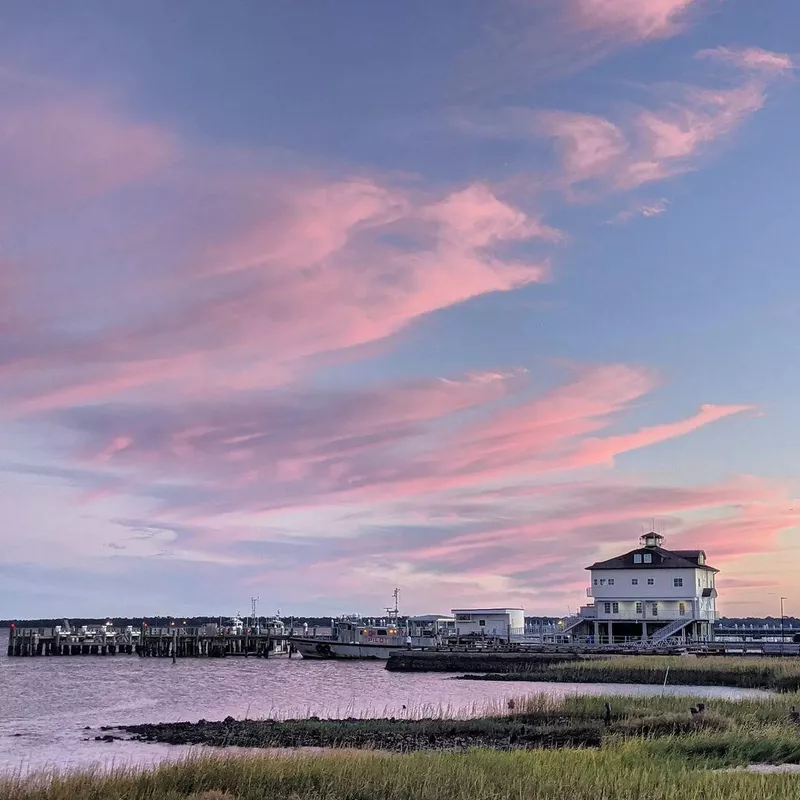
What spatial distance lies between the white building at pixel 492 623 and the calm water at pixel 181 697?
85.5 ft

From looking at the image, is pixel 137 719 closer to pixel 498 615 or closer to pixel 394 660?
pixel 394 660

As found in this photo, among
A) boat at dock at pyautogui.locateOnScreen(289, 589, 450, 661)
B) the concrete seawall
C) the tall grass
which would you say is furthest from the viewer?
boat at dock at pyautogui.locateOnScreen(289, 589, 450, 661)

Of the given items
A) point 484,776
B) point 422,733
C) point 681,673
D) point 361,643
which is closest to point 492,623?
point 361,643

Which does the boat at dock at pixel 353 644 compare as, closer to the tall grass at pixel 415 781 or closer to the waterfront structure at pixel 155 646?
the waterfront structure at pixel 155 646

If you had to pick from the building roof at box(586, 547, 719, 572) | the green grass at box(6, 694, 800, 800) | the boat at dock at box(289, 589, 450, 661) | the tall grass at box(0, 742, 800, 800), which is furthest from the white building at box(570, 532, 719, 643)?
the tall grass at box(0, 742, 800, 800)

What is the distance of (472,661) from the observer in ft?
309

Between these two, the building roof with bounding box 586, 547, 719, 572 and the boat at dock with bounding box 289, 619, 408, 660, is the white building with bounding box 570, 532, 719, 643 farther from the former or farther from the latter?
the boat at dock with bounding box 289, 619, 408, 660

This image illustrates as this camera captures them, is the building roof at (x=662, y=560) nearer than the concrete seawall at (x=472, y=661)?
No

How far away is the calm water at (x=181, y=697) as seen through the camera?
36.7 metres

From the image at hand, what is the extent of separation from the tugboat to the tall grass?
95.1 meters

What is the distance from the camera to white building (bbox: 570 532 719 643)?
10238 centimetres

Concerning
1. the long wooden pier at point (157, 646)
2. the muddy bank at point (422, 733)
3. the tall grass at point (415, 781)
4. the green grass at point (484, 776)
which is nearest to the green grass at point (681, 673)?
the muddy bank at point (422, 733)

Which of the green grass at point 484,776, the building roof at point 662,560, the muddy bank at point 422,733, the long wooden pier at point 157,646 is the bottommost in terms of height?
the long wooden pier at point 157,646

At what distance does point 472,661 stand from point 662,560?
24080mm
